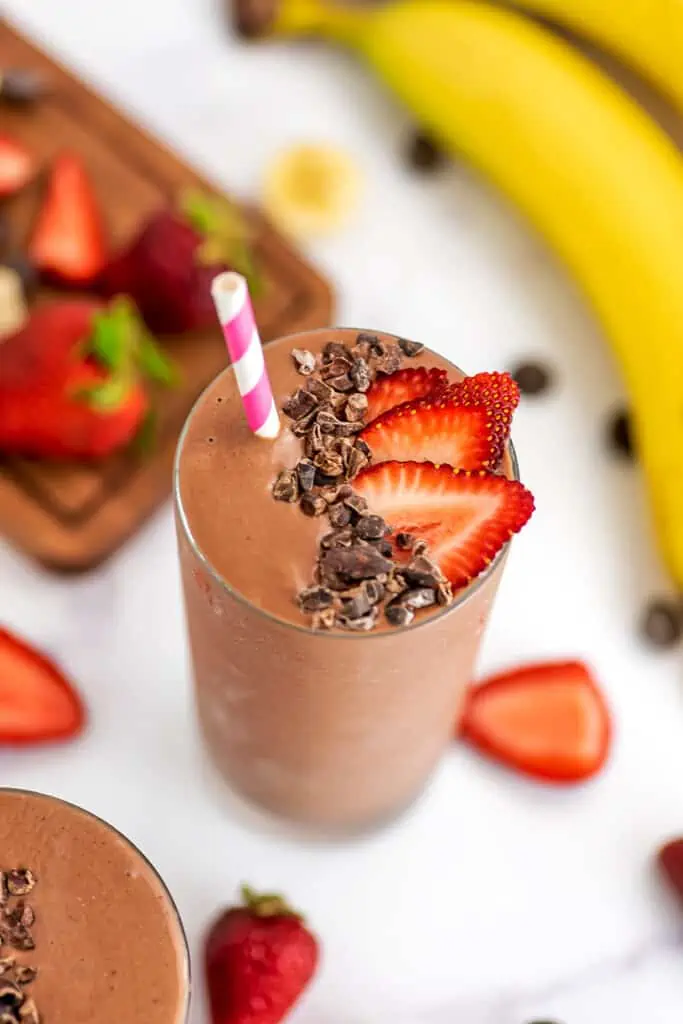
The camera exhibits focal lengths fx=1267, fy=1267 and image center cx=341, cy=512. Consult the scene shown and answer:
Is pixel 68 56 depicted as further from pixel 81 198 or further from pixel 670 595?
pixel 670 595

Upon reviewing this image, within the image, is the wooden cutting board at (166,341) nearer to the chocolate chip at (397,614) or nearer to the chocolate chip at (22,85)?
the chocolate chip at (22,85)

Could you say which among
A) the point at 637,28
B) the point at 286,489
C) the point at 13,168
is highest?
the point at 637,28

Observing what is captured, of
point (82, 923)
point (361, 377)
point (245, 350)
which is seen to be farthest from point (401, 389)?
point (82, 923)

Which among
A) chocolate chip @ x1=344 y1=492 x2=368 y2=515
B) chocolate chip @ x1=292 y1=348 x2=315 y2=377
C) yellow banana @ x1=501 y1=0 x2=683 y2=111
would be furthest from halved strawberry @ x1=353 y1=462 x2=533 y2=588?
yellow banana @ x1=501 y1=0 x2=683 y2=111

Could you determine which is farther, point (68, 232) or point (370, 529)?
point (68, 232)

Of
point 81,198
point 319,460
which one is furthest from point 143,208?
point 319,460

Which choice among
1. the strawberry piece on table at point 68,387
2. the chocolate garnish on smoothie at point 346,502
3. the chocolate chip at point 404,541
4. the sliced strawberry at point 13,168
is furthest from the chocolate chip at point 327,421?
the sliced strawberry at point 13,168

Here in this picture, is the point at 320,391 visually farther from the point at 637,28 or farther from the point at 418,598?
the point at 637,28
